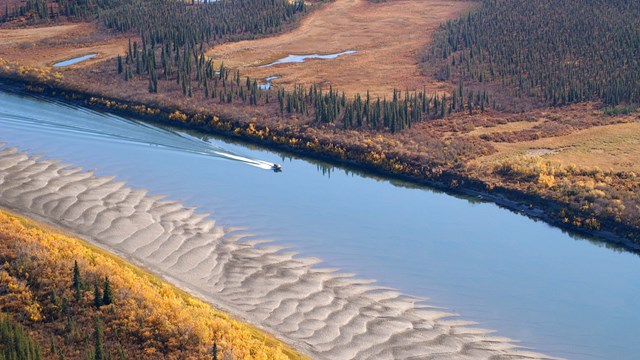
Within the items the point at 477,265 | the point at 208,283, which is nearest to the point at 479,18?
the point at 477,265

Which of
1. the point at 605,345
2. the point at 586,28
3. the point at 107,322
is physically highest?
the point at 586,28

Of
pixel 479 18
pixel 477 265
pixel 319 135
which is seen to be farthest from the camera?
pixel 479 18

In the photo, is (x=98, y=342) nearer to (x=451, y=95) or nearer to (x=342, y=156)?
(x=342, y=156)

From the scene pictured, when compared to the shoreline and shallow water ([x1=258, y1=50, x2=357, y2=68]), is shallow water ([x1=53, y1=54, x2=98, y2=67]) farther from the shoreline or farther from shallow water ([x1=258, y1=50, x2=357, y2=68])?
shallow water ([x1=258, y1=50, x2=357, y2=68])

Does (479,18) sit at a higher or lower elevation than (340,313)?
higher

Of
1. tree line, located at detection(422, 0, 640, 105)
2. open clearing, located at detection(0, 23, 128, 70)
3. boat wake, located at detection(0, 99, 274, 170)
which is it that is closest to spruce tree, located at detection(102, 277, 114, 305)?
boat wake, located at detection(0, 99, 274, 170)

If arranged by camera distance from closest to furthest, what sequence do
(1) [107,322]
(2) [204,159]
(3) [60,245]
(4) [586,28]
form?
1. (1) [107,322]
2. (3) [60,245]
3. (2) [204,159]
4. (4) [586,28]

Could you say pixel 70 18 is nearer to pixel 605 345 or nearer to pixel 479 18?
pixel 479 18
